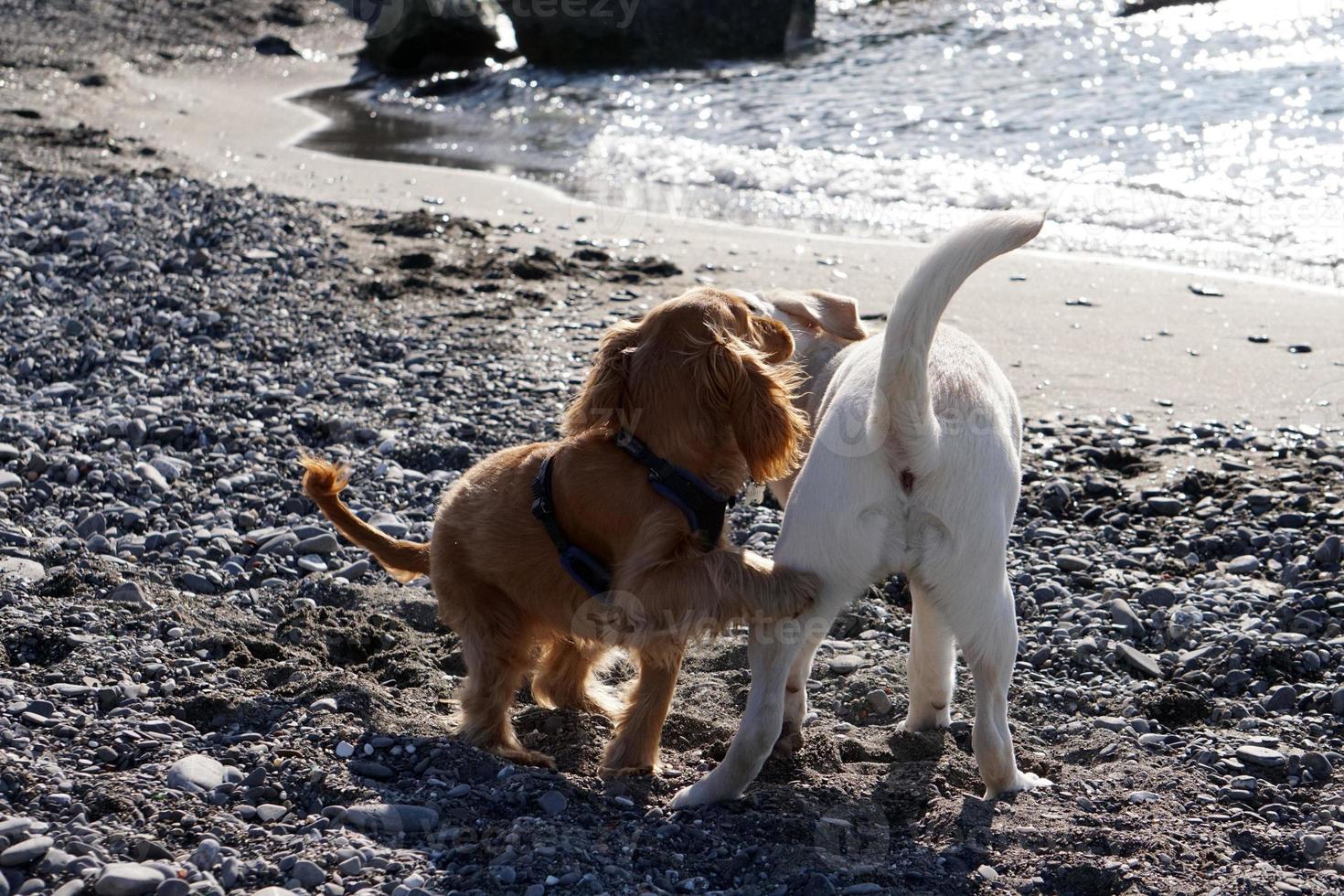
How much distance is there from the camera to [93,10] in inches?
725

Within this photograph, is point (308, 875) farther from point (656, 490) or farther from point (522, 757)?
point (656, 490)

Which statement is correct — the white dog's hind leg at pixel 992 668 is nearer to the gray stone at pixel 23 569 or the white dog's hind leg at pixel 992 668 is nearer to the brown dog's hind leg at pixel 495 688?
the brown dog's hind leg at pixel 495 688

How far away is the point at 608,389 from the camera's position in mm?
3729

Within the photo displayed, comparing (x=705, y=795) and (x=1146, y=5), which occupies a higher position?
(x=1146, y=5)

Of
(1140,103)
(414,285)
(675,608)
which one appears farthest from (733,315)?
(1140,103)

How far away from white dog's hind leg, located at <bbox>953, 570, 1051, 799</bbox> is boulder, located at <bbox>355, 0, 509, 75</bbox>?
1540cm

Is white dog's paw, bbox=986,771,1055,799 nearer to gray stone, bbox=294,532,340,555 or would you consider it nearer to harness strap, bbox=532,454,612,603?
harness strap, bbox=532,454,612,603

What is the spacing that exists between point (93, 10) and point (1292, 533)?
1825cm

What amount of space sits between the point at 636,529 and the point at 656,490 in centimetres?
13

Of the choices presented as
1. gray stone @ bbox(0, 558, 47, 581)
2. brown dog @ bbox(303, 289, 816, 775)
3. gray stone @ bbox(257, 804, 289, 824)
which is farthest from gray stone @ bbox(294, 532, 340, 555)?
gray stone @ bbox(257, 804, 289, 824)

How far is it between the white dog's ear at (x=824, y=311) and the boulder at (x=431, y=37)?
13983 mm

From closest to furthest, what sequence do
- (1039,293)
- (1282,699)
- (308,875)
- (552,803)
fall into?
(308,875) < (552,803) < (1282,699) < (1039,293)

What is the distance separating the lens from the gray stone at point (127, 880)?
110 inches

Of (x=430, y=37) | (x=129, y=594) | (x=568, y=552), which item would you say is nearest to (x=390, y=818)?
(x=568, y=552)
